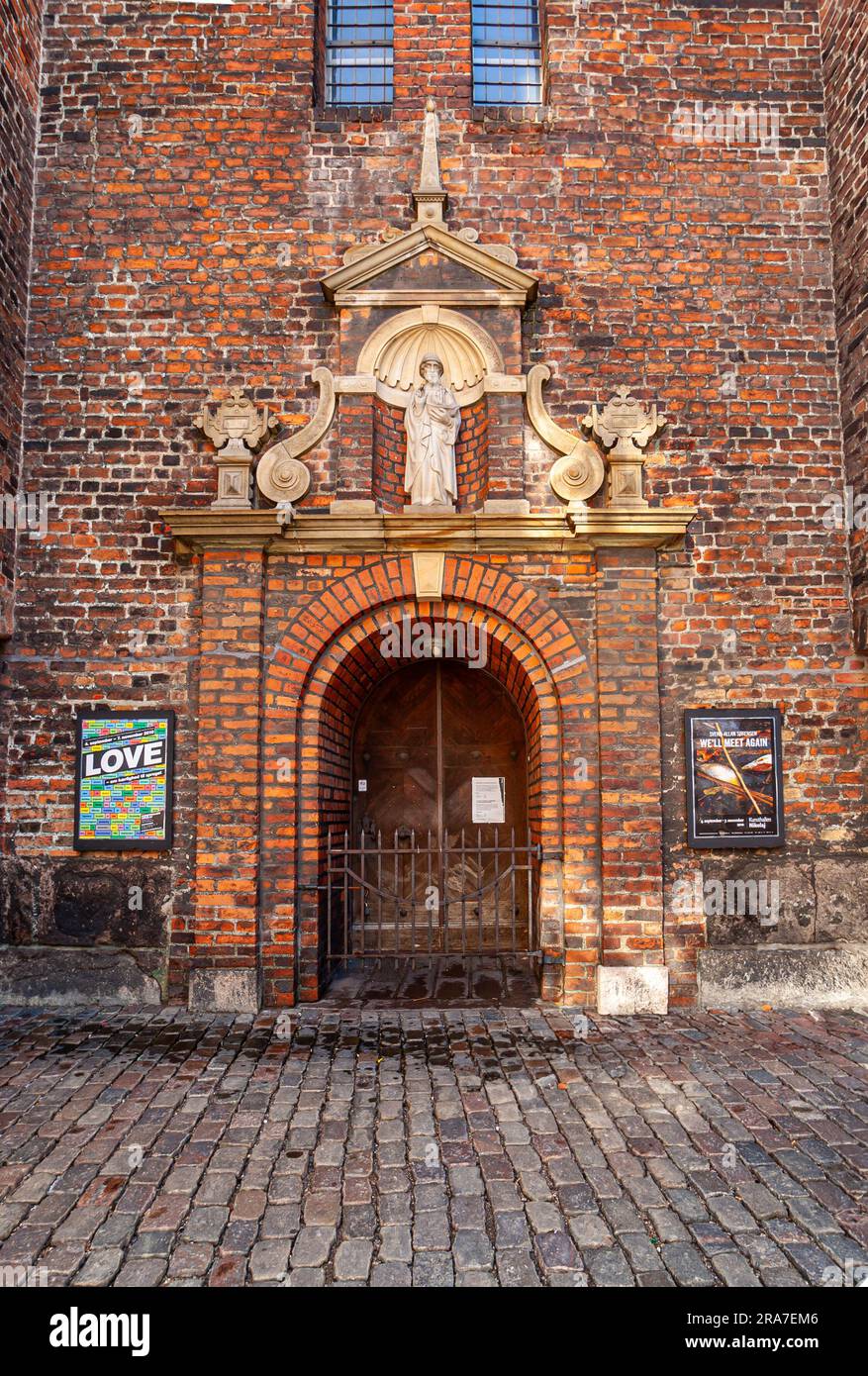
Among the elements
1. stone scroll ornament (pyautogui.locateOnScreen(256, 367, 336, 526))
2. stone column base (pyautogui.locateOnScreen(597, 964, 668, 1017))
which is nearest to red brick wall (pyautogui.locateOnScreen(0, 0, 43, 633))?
stone scroll ornament (pyautogui.locateOnScreen(256, 367, 336, 526))

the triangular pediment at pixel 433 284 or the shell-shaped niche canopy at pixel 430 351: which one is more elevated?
Answer: the triangular pediment at pixel 433 284

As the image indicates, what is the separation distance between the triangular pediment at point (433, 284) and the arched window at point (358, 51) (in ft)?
6.14

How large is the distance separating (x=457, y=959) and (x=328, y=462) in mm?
4489

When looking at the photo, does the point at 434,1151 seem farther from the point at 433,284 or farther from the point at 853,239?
the point at 853,239

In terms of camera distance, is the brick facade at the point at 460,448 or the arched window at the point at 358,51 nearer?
the brick facade at the point at 460,448

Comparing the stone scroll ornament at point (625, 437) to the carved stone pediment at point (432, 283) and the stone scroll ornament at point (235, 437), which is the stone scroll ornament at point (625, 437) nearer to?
the carved stone pediment at point (432, 283)

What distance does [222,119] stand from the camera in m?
6.58

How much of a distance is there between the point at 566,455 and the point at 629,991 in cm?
413

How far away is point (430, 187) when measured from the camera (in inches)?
251

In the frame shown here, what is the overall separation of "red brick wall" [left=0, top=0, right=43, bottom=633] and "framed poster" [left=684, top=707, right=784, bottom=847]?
17.8 feet

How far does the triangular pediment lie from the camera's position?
6.25m

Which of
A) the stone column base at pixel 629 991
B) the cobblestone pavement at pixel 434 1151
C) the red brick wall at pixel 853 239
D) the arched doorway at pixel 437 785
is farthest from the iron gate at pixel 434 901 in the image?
the red brick wall at pixel 853 239

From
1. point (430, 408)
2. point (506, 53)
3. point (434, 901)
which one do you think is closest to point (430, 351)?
point (430, 408)

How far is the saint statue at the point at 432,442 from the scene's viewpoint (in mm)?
6176
